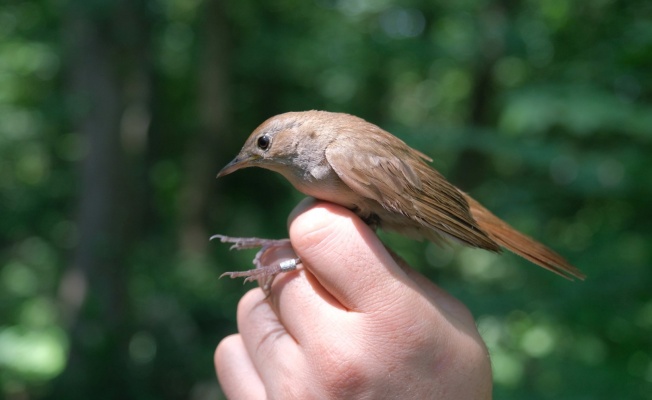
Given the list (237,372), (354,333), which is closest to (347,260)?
(354,333)

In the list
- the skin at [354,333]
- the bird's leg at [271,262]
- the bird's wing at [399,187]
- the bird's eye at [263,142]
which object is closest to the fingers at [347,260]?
the skin at [354,333]

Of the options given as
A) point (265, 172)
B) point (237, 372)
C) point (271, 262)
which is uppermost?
point (271, 262)

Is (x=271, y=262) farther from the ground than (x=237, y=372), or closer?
farther from the ground

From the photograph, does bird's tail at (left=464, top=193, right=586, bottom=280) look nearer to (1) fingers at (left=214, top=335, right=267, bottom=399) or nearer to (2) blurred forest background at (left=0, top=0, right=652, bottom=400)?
(2) blurred forest background at (left=0, top=0, right=652, bottom=400)

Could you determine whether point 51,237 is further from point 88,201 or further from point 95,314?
point 95,314

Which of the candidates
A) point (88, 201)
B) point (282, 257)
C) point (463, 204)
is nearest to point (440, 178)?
point (463, 204)

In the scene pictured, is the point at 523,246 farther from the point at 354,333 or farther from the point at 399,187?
the point at 354,333
